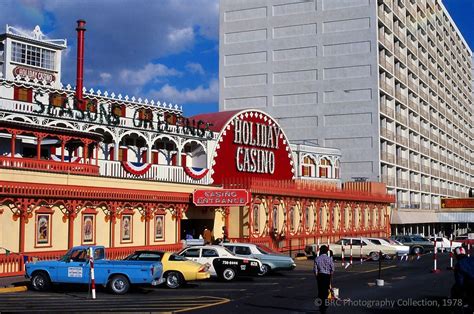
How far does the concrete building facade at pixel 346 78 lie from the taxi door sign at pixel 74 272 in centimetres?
5773

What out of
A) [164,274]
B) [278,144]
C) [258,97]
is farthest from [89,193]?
[258,97]

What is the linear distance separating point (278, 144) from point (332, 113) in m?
26.6

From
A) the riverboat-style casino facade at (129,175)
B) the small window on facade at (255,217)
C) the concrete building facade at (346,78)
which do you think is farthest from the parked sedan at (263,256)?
the concrete building facade at (346,78)

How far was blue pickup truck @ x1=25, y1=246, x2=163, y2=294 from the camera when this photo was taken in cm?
2150

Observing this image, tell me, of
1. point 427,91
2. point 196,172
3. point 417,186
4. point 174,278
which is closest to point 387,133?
point 417,186

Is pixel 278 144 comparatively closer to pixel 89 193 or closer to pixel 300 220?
pixel 300 220

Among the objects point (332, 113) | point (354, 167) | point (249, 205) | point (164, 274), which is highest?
point (332, 113)

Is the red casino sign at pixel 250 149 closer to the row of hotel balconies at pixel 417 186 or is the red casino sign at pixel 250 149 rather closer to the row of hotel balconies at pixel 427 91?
the row of hotel balconies at pixel 417 186

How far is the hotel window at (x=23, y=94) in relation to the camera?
38344 millimetres

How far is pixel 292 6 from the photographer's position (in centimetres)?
8394

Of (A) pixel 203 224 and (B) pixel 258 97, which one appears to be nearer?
(A) pixel 203 224

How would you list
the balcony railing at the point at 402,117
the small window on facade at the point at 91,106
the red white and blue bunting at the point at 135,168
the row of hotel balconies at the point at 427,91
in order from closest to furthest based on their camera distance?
1. the red white and blue bunting at the point at 135,168
2. the small window on facade at the point at 91,106
3. the row of hotel balconies at the point at 427,91
4. the balcony railing at the point at 402,117

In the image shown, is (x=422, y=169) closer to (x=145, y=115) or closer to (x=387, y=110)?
(x=387, y=110)

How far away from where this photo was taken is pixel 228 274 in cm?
2631
